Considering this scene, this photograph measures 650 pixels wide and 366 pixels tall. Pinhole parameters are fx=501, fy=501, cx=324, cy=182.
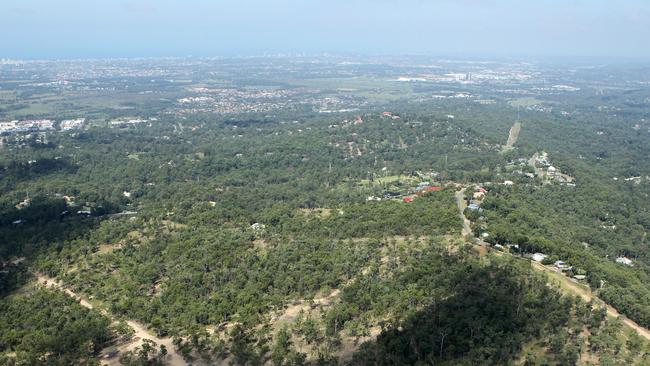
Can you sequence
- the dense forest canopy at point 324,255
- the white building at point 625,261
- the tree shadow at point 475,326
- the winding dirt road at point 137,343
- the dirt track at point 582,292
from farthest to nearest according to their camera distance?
the white building at point 625,261
the dirt track at point 582,292
the winding dirt road at point 137,343
the dense forest canopy at point 324,255
the tree shadow at point 475,326

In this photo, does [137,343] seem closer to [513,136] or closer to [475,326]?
[475,326]

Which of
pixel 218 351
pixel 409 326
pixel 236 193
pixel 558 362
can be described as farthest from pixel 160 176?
pixel 558 362

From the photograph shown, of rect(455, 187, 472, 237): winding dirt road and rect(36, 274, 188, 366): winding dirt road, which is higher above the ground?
rect(455, 187, 472, 237): winding dirt road

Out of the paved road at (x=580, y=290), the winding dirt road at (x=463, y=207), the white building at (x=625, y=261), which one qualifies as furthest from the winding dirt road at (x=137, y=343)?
the white building at (x=625, y=261)

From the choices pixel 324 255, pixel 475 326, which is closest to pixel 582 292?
pixel 475 326

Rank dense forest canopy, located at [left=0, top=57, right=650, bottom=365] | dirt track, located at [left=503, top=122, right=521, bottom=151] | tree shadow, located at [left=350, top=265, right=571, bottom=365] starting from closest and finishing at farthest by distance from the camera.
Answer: tree shadow, located at [left=350, top=265, right=571, bottom=365], dense forest canopy, located at [left=0, top=57, right=650, bottom=365], dirt track, located at [left=503, top=122, right=521, bottom=151]

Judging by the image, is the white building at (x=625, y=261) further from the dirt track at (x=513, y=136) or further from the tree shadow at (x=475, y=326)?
the dirt track at (x=513, y=136)

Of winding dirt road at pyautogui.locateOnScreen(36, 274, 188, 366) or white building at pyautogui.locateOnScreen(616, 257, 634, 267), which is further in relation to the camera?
white building at pyautogui.locateOnScreen(616, 257, 634, 267)

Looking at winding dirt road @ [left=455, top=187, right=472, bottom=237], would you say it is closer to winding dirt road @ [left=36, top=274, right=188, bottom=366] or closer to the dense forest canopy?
the dense forest canopy

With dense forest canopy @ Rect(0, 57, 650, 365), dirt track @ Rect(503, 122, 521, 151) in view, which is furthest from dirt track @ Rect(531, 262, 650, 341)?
dirt track @ Rect(503, 122, 521, 151)

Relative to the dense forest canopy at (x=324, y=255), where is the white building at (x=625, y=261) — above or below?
below

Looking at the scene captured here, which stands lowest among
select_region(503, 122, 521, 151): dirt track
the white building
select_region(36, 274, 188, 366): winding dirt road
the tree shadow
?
the white building
